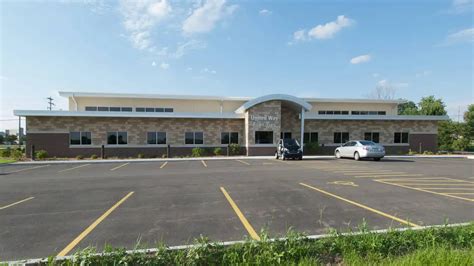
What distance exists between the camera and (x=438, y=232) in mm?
4301

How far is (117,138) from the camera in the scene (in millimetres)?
23406

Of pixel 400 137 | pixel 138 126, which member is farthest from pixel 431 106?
pixel 138 126

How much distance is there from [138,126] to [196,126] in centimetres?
531

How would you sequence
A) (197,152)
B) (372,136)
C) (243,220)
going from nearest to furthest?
(243,220) < (197,152) < (372,136)

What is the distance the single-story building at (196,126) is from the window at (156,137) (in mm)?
90

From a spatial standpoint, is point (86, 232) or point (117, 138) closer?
Answer: point (86, 232)

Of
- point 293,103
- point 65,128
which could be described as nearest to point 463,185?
point 293,103

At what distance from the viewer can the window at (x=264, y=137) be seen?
24.3 metres

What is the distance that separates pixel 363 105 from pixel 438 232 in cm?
2981

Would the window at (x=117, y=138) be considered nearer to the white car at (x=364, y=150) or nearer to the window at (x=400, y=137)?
the white car at (x=364, y=150)

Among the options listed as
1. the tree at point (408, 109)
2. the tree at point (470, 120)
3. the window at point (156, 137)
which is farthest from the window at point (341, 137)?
the tree at point (408, 109)

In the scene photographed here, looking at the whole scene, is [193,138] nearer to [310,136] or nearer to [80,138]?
[80,138]

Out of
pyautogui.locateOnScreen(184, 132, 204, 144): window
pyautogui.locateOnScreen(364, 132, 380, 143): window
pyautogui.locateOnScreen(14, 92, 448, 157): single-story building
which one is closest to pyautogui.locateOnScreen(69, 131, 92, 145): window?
pyautogui.locateOnScreen(14, 92, 448, 157): single-story building

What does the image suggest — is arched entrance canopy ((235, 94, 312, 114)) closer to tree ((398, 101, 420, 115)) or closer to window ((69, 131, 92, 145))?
window ((69, 131, 92, 145))
